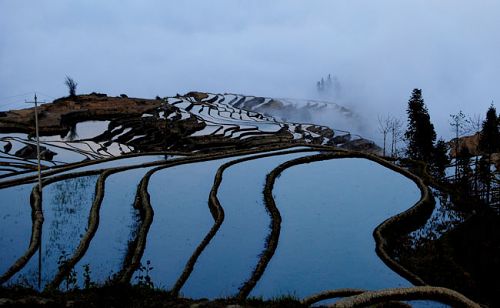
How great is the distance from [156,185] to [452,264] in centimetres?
1380

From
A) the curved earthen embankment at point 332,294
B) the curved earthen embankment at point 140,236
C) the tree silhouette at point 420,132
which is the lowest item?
the curved earthen embankment at point 332,294

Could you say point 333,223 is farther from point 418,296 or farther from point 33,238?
point 33,238

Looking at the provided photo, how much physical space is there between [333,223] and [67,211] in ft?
37.2

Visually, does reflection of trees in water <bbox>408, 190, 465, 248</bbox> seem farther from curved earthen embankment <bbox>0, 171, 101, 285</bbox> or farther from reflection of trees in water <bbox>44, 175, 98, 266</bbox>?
curved earthen embankment <bbox>0, 171, 101, 285</bbox>

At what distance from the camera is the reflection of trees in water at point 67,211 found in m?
14.7

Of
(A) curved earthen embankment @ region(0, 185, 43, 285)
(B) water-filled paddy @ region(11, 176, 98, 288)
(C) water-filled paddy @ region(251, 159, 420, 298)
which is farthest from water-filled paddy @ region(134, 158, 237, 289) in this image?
(A) curved earthen embankment @ region(0, 185, 43, 285)

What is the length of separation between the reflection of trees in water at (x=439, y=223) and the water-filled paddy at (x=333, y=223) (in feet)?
3.84

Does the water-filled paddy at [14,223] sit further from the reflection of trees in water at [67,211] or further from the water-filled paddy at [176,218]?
the water-filled paddy at [176,218]

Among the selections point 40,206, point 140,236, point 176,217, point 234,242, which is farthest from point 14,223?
point 234,242

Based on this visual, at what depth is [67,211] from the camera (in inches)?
693

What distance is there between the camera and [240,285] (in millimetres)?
12031

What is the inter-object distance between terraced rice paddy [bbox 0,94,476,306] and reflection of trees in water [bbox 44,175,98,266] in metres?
0.05

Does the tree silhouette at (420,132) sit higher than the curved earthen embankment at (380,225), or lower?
higher

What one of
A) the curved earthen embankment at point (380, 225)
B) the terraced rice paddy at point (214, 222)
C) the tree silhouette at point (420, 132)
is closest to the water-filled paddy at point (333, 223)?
the terraced rice paddy at point (214, 222)
